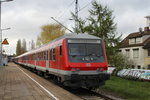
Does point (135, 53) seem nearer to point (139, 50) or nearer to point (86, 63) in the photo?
point (139, 50)

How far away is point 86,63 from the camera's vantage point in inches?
504


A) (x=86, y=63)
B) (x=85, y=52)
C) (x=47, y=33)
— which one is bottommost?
(x=86, y=63)

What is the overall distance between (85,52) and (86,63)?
651 millimetres

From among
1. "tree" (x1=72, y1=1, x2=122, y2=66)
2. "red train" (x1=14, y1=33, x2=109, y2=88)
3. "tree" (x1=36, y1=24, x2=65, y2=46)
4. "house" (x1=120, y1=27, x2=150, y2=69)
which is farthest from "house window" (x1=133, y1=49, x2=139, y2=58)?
"red train" (x1=14, y1=33, x2=109, y2=88)

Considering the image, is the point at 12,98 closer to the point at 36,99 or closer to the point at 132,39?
the point at 36,99

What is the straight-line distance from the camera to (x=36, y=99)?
10641mm

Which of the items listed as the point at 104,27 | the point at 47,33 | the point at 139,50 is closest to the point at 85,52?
the point at 104,27

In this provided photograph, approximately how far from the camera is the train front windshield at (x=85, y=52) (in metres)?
12.9

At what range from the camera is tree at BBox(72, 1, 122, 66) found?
70.5 feet

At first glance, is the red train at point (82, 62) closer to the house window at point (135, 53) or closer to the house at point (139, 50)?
the house at point (139, 50)

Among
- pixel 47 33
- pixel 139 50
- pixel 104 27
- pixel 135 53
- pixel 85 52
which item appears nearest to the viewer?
pixel 85 52

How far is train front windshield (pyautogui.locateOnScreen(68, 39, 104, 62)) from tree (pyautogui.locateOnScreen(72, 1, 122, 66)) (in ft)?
26.0

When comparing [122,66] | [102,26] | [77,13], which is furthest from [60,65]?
[122,66]

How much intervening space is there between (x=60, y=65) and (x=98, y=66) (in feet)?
6.69
